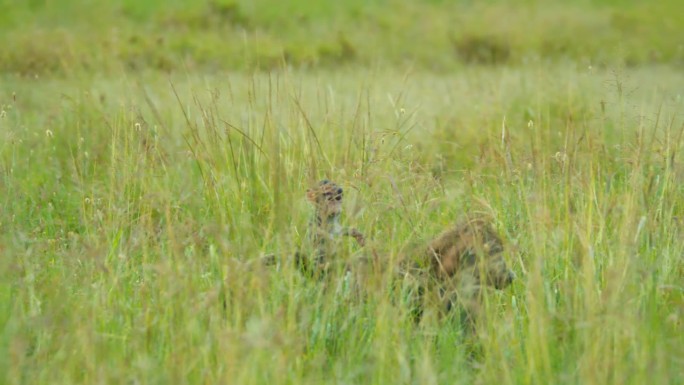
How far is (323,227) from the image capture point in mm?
3283

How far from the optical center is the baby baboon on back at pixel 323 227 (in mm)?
3215

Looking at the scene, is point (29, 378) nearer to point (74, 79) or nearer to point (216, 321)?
point (216, 321)

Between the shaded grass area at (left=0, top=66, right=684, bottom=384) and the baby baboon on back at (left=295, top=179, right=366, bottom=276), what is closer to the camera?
the shaded grass area at (left=0, top=66, right=684, bottom=384)

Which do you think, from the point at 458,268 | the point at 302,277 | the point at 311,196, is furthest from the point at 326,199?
the point at 458,268

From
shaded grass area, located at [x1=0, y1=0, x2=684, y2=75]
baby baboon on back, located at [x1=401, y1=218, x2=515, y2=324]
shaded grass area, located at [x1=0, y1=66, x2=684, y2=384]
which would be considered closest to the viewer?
shaded grass area, located at [x1=0, y1=66, x2=684, y2=384]

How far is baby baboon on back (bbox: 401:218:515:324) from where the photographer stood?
10.3 feet

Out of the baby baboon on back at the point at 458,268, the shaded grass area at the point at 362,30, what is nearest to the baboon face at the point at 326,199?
the baby baboon on back at the point at 458,268

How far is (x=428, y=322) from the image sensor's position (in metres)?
3.06

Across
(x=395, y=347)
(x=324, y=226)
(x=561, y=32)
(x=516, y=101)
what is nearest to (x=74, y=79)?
(x=516, y=101)

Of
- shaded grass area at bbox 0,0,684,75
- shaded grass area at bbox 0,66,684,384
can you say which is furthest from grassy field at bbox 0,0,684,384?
shaded grass area at bbox 0,0,684,75

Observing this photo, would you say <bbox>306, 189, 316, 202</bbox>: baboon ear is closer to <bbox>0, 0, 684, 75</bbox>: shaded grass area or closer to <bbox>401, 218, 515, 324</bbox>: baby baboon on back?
<bbox>401, 218, 515, 324</bbox>: baby baboon on back

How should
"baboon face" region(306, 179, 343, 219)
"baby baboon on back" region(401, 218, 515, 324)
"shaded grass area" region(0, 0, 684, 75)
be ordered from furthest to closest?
"shaded grass area" region(0, 0, 684, 75)
"baboon face" region(306, 179, 343, 219)
"baby baboon on back" region(401, 218, 515, 324)

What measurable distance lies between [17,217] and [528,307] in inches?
87.8

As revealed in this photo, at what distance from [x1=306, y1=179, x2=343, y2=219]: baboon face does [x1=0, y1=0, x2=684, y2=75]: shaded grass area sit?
344 inches
